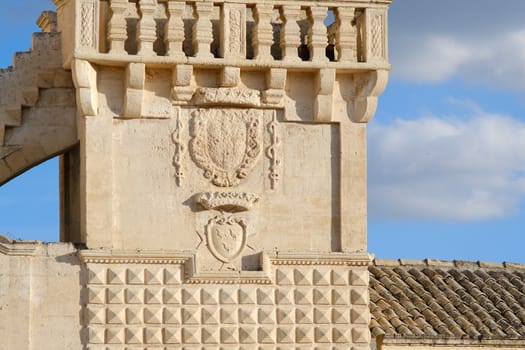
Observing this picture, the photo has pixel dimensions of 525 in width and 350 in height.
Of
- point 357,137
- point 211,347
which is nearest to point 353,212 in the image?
point 357,137

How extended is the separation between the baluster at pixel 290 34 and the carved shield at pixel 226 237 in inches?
81.9

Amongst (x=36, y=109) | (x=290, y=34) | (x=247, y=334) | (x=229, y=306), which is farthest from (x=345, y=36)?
(x=36, y=109)

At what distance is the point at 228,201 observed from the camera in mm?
23953

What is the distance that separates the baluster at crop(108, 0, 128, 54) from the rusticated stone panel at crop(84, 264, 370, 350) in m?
2.58

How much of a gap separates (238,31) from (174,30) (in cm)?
77

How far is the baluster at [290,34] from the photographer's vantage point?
24.3 metres

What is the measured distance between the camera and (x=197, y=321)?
23797 millimetres

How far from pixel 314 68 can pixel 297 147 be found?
971 millimetres

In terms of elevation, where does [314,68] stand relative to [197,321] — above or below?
above

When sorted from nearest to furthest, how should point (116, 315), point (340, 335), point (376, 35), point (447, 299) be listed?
point (116, 315)
point (340, 335)
point (376, 35)
point (447, 299)

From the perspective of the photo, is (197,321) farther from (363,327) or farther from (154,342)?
(363,327)

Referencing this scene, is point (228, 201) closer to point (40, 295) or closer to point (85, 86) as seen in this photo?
point (85, 86)

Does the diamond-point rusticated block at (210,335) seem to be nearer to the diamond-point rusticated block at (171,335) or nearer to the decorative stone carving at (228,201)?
the diamond-point rusticated block at (171,335)

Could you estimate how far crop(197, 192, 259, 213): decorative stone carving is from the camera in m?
23.9
